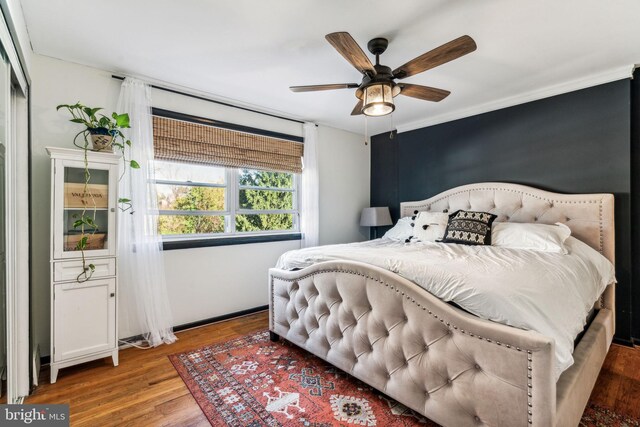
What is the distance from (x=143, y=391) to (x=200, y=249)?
142cm

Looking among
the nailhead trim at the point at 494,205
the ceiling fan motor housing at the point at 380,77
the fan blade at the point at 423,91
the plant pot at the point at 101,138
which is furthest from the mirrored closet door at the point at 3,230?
the nailhead trim at the point at 494,205

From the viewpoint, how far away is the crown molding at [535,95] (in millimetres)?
2621

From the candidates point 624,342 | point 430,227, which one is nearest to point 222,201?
point 430,227

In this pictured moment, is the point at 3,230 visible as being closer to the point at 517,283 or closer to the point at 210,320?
the point at 210,320

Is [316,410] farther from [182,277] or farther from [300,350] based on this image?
[182,277]

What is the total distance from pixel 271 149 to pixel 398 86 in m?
1.88

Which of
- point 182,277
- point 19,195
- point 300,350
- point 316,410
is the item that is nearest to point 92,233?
point 19,195

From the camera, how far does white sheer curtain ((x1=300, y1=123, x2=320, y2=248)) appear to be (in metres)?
3.91

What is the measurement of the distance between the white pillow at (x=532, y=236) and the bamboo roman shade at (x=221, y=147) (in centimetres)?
240

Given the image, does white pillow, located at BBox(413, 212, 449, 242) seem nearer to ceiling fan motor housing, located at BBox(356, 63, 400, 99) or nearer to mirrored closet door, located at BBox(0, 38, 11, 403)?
ceiling fan motor housing, located at BBox(356, 63, 400, 99)

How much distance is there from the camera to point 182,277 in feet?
9.88

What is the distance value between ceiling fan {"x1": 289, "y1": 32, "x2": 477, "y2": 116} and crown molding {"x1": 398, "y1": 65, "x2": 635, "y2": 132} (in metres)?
1.47

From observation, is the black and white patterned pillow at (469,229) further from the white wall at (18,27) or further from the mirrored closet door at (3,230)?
the white wall at (18,27)

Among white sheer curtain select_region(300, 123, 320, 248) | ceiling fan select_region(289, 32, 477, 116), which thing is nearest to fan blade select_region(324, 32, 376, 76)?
ceiling fan select_region(289, 32, 477, 116)
